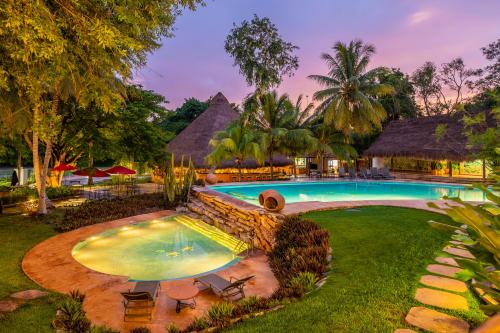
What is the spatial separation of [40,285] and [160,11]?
19.5 feet

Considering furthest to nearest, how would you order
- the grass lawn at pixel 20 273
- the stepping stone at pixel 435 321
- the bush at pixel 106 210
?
the bush at pixel 106 210 → the grass lawn at pixel 20 273 → the stepping stone at pixel 435 321

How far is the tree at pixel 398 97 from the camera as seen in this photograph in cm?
3011

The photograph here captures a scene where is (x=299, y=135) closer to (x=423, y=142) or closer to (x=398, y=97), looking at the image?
(x=423, y=142)

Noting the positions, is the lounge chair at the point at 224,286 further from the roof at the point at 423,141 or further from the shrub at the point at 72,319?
A: the roof at the point at 423,141

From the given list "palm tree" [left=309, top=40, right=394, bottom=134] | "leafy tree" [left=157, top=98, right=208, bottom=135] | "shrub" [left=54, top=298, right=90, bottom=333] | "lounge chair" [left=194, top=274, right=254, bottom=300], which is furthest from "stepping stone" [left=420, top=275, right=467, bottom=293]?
"leafy tree" [left=157, top=98, right=208, bottom=135]

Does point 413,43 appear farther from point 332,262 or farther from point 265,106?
point 332,262

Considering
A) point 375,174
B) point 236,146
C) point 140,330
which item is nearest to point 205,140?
point 236,146

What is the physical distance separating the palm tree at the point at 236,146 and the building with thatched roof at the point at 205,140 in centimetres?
308

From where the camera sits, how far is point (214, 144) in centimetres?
2083

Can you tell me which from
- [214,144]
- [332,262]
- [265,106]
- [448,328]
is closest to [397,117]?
[265,106]

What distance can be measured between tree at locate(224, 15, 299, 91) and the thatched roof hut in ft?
24.0

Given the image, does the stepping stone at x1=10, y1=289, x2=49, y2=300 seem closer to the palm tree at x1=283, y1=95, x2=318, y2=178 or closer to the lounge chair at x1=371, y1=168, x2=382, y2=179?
the palm tree at x1=283, y1=95, x2=318, y2=178

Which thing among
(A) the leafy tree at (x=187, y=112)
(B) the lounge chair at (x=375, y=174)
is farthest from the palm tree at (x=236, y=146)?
(A) the leafy tree at (x=187, y=112)

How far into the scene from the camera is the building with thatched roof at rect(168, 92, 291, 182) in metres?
24.4
